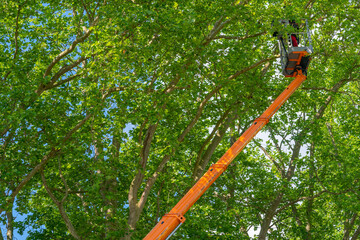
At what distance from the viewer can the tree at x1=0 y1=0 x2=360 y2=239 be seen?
11.9 metres

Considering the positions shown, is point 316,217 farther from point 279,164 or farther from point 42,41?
point 42,41

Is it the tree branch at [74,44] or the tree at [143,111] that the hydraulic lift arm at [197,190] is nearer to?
the tree at [143,111]

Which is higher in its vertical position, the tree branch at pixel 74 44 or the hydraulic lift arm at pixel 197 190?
the tree branch at pixel 74 44

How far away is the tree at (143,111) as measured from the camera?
11.9 metres

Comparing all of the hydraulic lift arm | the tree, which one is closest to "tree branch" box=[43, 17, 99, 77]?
the tree

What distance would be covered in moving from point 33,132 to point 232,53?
6792mm

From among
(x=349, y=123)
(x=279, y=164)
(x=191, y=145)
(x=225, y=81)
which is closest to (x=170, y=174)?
(x=191, y=145)

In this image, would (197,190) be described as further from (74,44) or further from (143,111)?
(74,44)

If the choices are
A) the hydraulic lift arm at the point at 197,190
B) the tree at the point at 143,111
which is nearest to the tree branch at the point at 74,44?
the tree at the point at 143,111

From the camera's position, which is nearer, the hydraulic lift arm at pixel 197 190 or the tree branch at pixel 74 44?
the hydraulic lift arm at pixel 197 190

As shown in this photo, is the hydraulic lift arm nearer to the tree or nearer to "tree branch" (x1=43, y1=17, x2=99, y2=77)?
the tree

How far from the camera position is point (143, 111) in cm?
1166

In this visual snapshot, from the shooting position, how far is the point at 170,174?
1539 cm

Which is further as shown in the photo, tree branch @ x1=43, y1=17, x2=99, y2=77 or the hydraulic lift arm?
tree branch @ x1=43, y1=17, x2=99, y2=77
